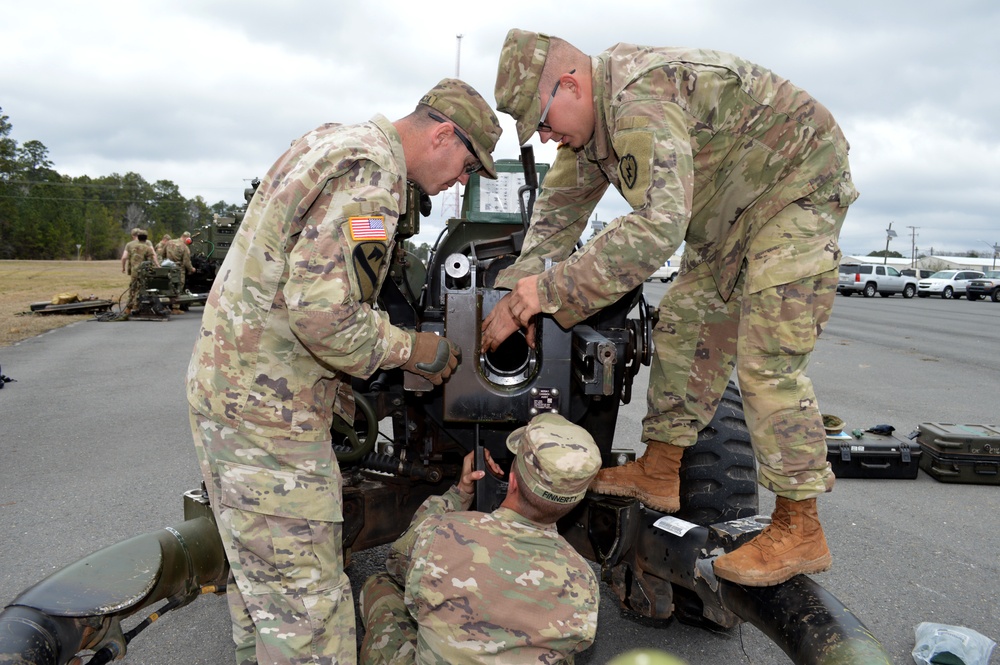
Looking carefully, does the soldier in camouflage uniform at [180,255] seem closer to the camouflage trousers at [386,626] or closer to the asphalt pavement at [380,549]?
the asphalt pavement at [380,549]

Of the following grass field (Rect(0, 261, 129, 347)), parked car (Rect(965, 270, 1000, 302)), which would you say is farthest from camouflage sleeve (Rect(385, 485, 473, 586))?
parked car (Rect(965, 270, 1000, 302))

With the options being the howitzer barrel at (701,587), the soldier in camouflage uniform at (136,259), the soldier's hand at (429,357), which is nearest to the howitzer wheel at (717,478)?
the howitzer barrel at (701,587)

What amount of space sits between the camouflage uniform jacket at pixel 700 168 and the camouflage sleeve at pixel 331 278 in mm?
710

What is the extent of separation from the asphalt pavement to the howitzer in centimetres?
40

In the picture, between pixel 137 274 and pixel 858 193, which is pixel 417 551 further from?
pixel 137 274

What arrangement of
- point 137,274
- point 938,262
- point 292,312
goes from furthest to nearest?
point 938,262 < point 137,274 < point 292,312

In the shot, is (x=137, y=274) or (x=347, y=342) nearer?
(x=347, y=342)

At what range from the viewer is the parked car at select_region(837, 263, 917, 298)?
34.0 meters

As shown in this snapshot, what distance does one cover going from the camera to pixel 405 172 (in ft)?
7.61

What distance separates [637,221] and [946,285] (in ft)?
128

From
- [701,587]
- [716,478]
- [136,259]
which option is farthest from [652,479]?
[136,259]

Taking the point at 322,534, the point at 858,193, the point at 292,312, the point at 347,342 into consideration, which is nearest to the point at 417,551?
the point at 322,534

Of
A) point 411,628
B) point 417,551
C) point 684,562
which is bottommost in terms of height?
point 411,628

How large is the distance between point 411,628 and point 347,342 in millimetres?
1117
